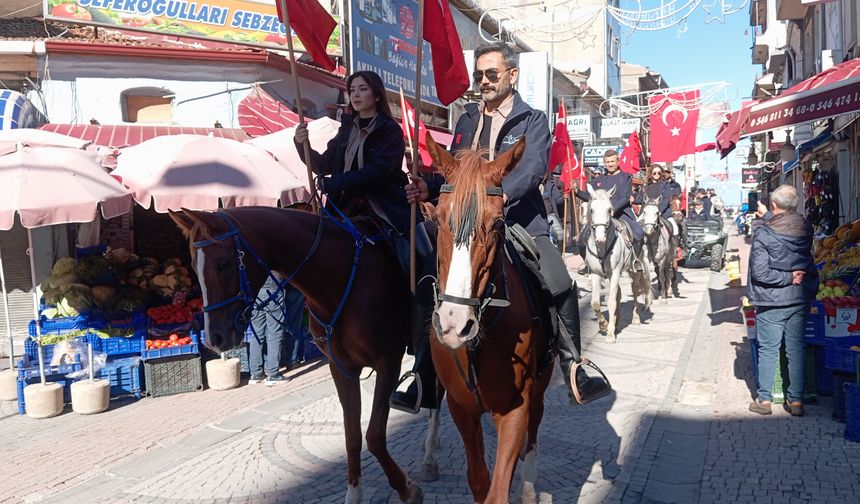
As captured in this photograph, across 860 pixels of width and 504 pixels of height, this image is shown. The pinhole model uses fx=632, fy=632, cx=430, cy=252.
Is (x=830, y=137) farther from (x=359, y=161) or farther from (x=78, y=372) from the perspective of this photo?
(x=78, y=372)

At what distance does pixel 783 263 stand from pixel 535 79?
62.0 feet

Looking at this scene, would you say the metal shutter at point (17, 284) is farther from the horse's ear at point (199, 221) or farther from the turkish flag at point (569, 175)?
the turkish flag at point (569, 175)

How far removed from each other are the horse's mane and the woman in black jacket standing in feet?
5.40

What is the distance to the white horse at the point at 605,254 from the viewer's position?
10.2 metres

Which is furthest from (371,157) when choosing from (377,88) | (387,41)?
(387,41)

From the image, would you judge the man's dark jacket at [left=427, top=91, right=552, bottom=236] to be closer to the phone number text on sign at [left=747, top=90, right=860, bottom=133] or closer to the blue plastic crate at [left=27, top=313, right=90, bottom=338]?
the phone number text on sign at [left=747, top=90, right=860, bottom=133]

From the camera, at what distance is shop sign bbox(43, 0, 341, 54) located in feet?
39.5

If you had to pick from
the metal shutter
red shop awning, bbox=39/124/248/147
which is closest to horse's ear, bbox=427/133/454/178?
red shop awning, bbox=39/124/248/147

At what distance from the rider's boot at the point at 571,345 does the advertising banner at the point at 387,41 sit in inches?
483

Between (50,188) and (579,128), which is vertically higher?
(579,128)

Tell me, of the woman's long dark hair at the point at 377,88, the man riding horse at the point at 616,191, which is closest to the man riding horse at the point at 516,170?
the woman's long dark hair at the point at 377,88

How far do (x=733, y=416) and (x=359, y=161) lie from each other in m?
4.76

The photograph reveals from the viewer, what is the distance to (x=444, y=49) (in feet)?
15.2

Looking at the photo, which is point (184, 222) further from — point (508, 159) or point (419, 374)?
point (508, 159)
